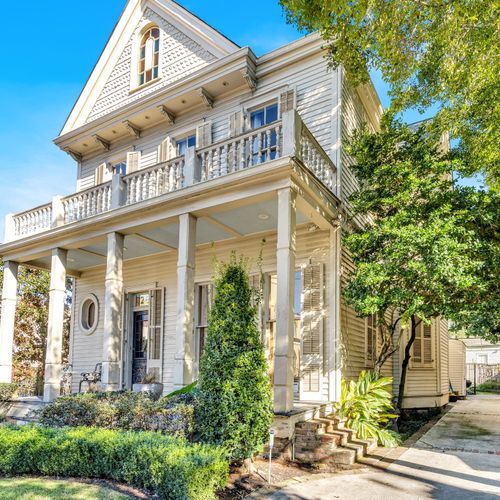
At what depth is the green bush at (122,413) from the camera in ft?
20.1

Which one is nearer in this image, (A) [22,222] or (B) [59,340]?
(B) [59,340]

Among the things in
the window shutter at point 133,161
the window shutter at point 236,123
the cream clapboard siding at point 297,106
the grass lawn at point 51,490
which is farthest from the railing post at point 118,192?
the grass lawn at point 51,490

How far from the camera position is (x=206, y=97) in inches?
444

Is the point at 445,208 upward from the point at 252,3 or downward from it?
downward

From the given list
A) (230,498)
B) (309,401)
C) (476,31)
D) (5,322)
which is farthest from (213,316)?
(5,322)

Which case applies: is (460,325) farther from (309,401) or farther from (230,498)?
(230,498)

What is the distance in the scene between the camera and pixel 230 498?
205 inches

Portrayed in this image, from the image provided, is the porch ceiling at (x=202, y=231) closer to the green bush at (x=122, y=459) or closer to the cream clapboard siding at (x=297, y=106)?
the cream clapboard siding at (x=297, y=106)

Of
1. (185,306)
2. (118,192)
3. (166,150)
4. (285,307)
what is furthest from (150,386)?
(166,150)

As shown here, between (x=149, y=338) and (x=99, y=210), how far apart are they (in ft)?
11.8

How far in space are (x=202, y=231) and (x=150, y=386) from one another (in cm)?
350

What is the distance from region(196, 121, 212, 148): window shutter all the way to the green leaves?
430 centimetres

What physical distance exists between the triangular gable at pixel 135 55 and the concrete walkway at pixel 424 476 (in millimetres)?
9550

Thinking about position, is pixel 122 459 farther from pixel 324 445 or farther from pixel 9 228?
pixel 9 228
